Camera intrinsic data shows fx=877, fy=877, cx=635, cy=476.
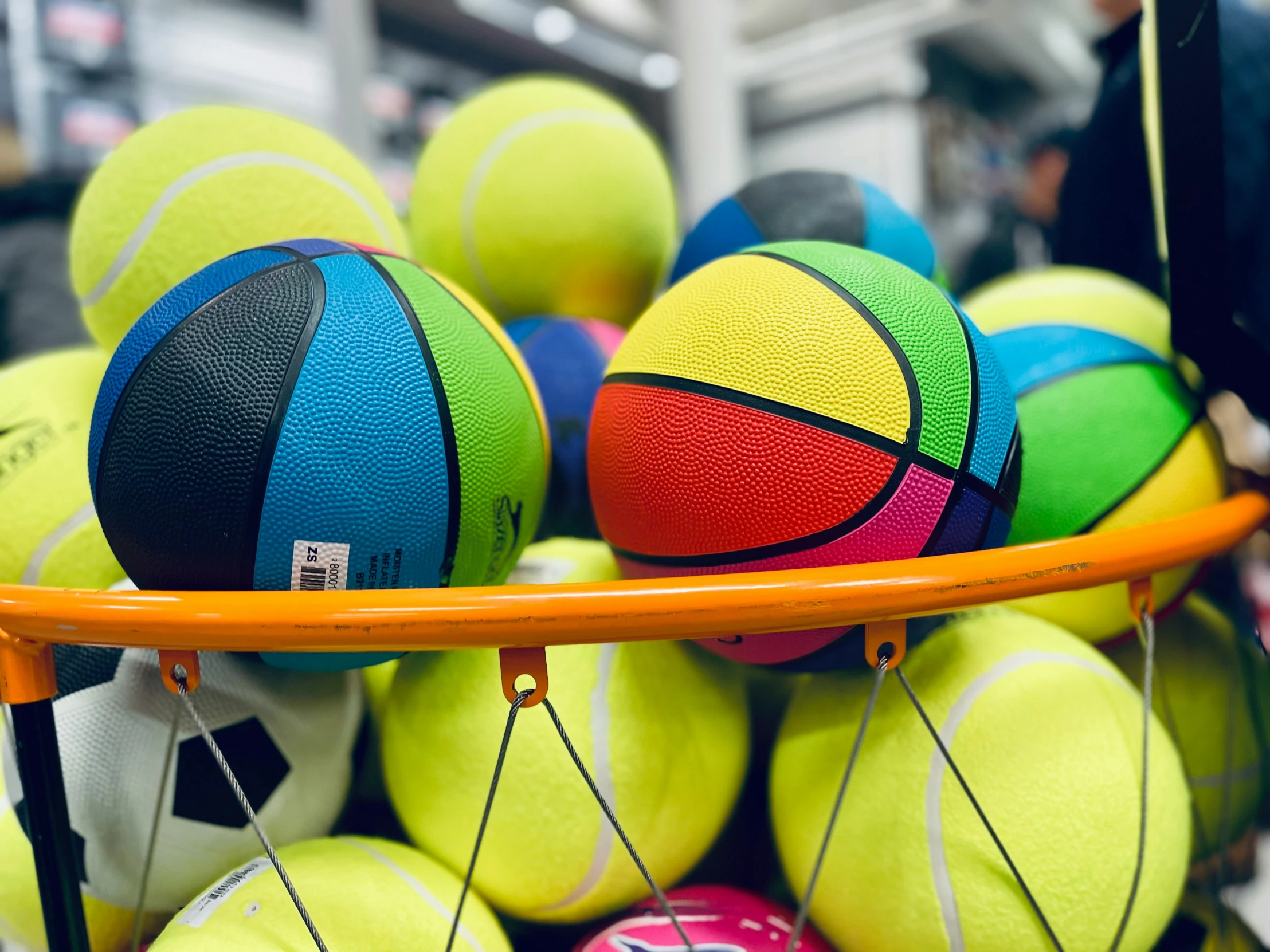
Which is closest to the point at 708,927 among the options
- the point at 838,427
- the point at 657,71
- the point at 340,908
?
the point at 340,908

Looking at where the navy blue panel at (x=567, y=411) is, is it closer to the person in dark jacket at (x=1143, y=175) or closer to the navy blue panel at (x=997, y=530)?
the navy blue panel at (x=997, y=530)

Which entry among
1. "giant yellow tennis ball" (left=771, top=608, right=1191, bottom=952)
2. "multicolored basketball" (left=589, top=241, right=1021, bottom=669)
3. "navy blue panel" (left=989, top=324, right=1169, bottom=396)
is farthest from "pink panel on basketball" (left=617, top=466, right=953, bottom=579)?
"navy blue panel" (left=989, top=324, right=1169, bottom=396)

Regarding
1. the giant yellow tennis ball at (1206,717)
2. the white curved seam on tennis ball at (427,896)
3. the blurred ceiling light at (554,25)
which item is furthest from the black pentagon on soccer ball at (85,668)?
the blurred ceiling light at (554,25)

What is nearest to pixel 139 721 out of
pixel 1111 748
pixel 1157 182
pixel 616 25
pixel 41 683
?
pixel 41 683

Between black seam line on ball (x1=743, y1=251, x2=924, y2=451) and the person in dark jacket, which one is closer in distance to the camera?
black seam line on ball (x1=743, y1=251, x2=924, y2=451)

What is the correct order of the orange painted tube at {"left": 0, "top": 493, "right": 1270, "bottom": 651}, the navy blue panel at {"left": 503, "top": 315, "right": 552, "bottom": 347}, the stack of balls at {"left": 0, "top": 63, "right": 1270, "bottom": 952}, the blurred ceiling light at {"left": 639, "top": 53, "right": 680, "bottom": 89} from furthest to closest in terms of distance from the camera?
the blurred ceiling light at {"left": 639, "top": 53, "right": 680, "bottom": 89}, the navy blue panel at {"left": 503, "top": 315, "right": 552, "bottom": 347}, the stack of balls at {"left": 0, "top": 63, "right": 1270, "bottom": 952}, the orange painted tube at {"left": 0, "top": 493, "right": 1270, "bottom": 651}

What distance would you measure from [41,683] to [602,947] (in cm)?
38

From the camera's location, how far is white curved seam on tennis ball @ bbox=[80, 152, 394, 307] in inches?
27.7

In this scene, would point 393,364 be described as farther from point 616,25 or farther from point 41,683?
point 616,25

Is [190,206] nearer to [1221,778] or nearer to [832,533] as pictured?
[832,533]

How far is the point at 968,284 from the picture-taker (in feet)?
10.5

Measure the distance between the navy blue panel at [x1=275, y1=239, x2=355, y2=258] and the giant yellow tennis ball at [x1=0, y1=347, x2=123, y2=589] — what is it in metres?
0.20

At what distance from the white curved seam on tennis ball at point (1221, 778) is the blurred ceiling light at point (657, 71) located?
158 inches

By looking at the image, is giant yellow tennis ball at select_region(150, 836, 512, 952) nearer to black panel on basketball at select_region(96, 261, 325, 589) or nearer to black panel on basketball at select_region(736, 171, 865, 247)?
black panel on basketball at select_region(96, 261, 325, 589)
